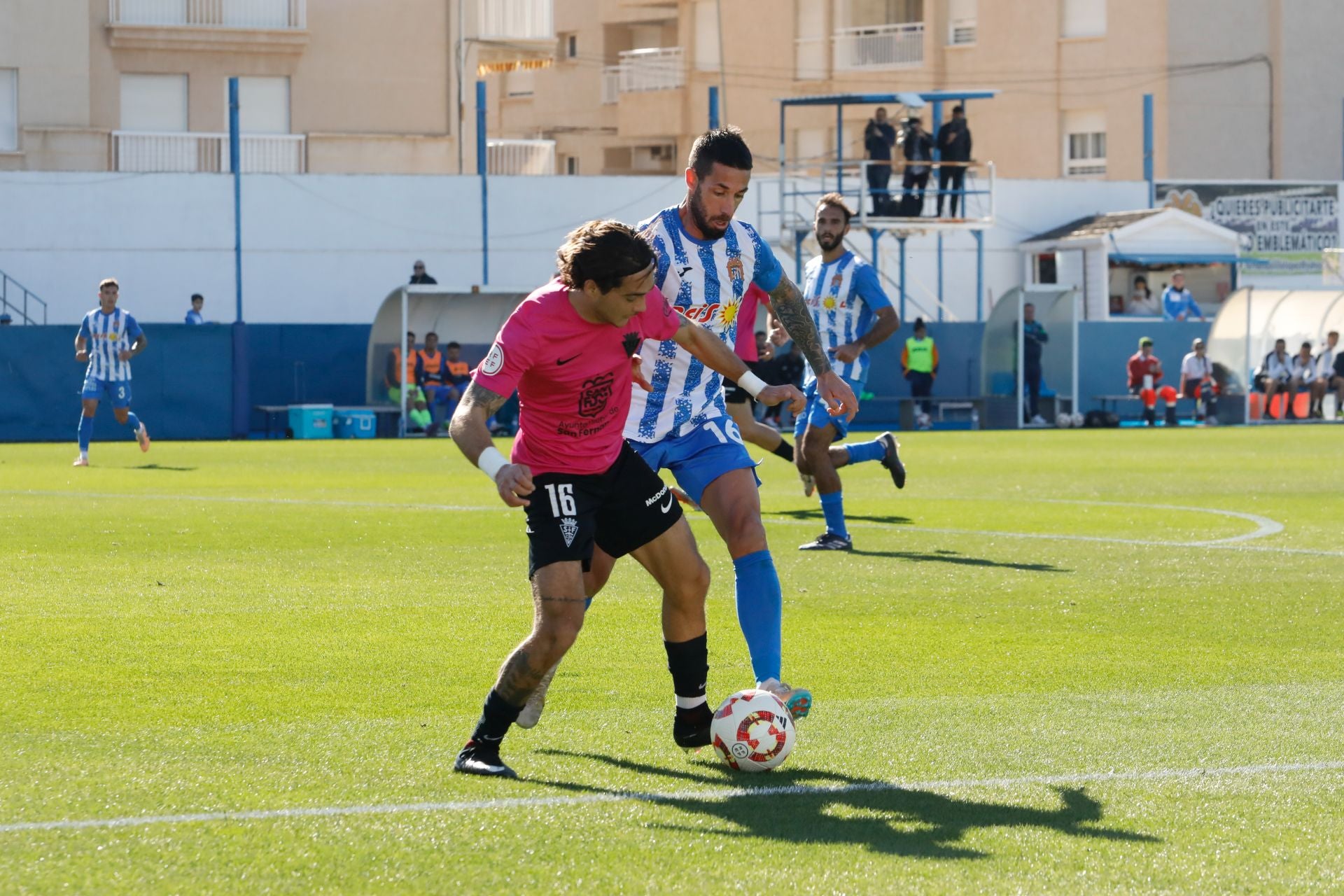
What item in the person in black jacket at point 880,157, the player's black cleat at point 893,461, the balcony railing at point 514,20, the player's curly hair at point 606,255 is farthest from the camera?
the balcony railing at point 514,20

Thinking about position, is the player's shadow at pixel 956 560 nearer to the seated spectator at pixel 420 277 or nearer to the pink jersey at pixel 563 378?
the pink jersey at pixel 563 378

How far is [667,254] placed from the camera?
7352 millimetres

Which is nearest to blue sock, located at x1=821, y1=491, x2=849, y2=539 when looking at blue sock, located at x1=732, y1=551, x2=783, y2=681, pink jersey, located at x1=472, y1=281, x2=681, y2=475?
blue sock, located at x1=732, y1=551, x2=783, y2=681

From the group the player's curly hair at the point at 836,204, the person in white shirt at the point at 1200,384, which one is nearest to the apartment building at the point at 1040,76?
the person in white shirt at the point at 1200,384

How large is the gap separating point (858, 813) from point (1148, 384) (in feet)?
96.5

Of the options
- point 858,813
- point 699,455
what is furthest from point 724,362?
point 858,813

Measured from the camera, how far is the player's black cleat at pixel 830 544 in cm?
1234

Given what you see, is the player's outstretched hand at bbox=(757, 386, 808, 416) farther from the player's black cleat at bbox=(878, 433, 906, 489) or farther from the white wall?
the white wall

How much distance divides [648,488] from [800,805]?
116 centimetres

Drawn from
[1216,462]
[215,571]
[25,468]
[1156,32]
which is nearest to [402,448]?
[25,468]

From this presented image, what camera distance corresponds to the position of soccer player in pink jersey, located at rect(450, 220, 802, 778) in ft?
18.7

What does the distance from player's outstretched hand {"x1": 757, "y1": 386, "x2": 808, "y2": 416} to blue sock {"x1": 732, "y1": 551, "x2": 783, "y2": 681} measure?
0.53m

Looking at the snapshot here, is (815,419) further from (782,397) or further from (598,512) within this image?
(598,512)

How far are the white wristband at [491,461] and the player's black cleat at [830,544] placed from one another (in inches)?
268
